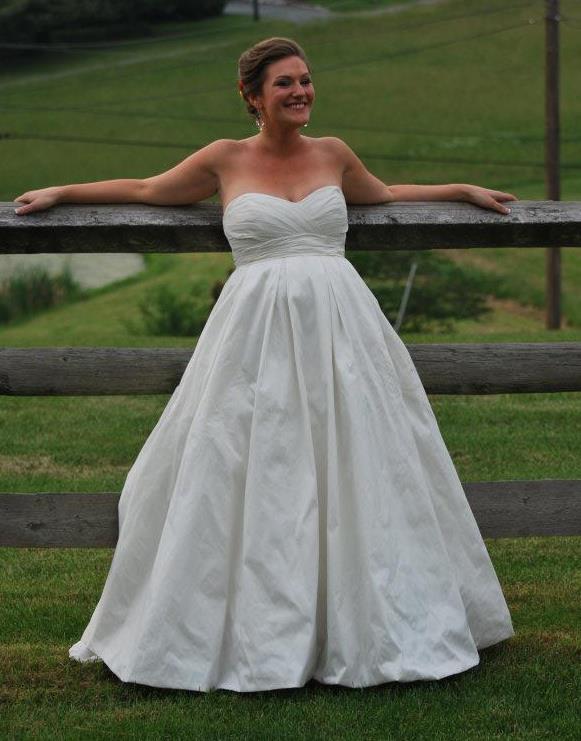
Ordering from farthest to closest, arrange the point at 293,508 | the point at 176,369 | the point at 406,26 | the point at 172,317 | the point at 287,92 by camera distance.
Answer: the point at 406,26, the point at 172,317, the point at 176,369, the point at 287,92, the point at 293,508

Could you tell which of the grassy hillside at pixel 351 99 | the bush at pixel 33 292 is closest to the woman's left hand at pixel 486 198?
the bush at pixel 33 292

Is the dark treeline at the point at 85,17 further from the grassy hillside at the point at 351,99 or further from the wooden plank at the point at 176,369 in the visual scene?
the wooden plank at the point at 176,369

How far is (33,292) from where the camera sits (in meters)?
28.1

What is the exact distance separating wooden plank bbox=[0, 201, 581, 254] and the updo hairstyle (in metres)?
0.48

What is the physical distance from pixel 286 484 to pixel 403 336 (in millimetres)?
10918

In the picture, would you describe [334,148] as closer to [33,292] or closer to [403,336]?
[403,336]

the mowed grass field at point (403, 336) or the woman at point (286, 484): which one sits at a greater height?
the woman at point (286, 484)

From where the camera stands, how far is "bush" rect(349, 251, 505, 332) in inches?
888

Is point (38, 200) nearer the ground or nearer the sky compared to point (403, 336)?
nearer the sky

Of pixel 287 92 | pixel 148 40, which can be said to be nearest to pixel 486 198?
pixel 287 92

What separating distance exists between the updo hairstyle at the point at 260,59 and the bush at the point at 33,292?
2279 cm

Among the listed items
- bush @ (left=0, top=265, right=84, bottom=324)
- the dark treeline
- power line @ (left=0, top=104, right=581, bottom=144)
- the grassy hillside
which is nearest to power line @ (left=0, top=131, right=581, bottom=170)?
the grassy hillside

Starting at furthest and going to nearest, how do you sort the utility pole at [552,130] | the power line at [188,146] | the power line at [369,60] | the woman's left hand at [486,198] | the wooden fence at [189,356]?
the power line at [369,60], the power line at [188,146], the utility pole at [552,130], the woman's left hand at [486,198], the wooden fence at [189,356]

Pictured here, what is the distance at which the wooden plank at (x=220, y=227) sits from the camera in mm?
4781
